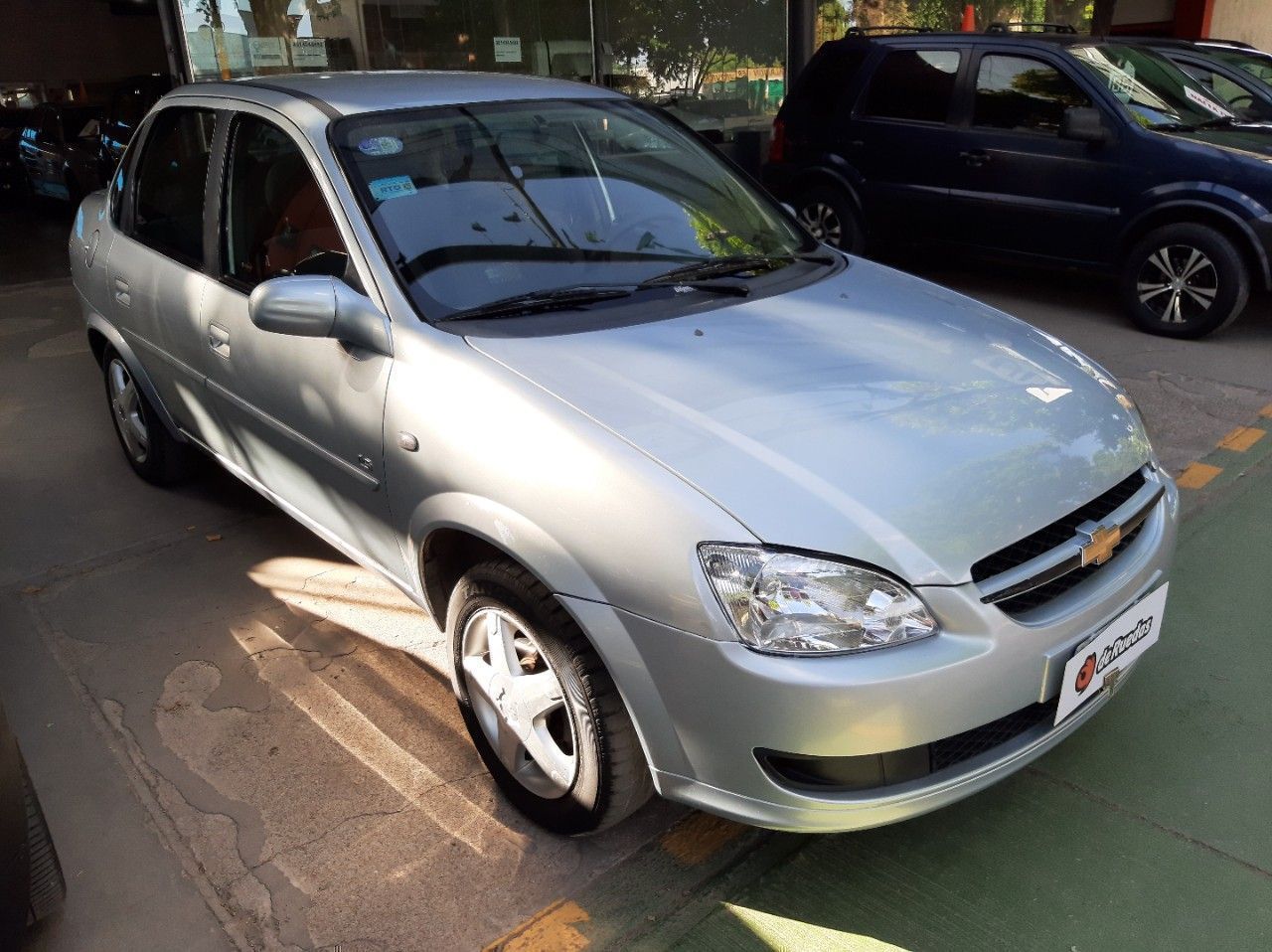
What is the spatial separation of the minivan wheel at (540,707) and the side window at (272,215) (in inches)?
43.8

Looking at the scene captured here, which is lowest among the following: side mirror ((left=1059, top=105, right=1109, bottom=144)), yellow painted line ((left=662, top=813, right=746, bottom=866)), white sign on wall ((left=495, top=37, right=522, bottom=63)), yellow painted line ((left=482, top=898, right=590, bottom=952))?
yellow painted line ((left=662, top=813, right=746, bottom=866))

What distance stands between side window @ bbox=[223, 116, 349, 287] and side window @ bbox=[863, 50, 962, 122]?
525 cm

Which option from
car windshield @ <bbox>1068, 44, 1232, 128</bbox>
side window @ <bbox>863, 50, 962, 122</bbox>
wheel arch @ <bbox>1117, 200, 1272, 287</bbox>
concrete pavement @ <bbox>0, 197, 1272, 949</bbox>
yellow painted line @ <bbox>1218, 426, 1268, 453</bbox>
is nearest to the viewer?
concrete pavement @ <bbox>0, 197, 1272, 949</bbox>

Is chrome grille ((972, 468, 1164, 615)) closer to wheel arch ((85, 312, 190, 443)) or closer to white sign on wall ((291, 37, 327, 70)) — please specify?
wheel arch ((85, 312, 190, 443))

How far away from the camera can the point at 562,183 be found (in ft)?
10.2

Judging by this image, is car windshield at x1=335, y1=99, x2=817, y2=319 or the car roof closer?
car windshield at x1=335, y1=99, x2=817, y2=319

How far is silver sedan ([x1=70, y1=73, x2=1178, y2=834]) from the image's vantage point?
2.00 m

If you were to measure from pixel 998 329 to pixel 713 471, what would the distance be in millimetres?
1276

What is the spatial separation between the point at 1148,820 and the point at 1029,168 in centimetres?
525

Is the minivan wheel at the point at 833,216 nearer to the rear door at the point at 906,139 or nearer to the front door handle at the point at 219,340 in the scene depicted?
the rear door at the point at 906,139

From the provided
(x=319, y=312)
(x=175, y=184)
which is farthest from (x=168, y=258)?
(x=319, y=312)

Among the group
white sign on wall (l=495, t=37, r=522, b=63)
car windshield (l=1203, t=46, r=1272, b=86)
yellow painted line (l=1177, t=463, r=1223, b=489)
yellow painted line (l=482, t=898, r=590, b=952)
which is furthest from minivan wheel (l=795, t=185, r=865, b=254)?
yellow painted line (l=482, t=898, r=590, b=952)

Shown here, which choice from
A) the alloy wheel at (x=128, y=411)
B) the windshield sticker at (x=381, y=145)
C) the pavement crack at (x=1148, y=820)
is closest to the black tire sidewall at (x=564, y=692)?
the pavement crack at (x=1148, y=820)

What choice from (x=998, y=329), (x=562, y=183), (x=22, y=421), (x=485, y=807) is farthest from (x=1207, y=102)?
(x=22, y=421)
